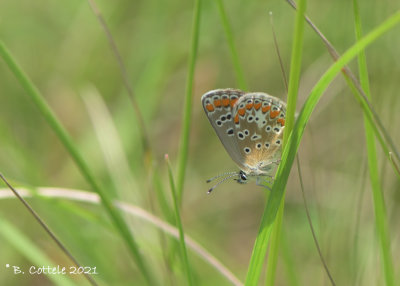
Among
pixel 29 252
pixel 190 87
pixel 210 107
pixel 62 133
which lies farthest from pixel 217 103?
pixel 29 252

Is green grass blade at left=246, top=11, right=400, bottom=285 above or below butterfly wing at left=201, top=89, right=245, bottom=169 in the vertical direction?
below

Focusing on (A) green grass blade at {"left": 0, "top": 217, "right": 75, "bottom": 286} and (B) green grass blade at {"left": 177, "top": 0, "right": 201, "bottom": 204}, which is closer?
(B) green grass blade at {"left": 177, "top": 0, "right": 201, "bottom": 204}

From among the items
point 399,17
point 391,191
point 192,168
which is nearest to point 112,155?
point 192,168

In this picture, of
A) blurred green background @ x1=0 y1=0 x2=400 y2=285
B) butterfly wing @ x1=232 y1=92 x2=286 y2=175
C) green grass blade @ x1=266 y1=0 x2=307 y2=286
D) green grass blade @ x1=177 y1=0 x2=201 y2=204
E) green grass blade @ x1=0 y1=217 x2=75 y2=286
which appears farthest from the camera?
blurred green background @ x1=0 y1=0 x2=400 y2=285

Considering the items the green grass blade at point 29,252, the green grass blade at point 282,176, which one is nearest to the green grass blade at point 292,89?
the green grass blade at point 282,176

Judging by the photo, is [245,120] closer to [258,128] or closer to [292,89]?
[258,128]

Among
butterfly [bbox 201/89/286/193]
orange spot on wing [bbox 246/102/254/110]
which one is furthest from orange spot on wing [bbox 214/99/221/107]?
orange spot on wing [bbox 246/102/254/110]

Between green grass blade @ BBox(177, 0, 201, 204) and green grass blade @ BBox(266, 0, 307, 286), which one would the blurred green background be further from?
green grass blade @ BBox(266, 0, 307, 286)
